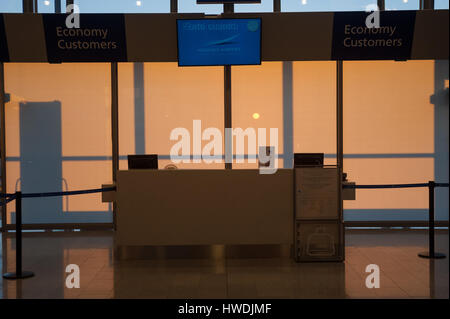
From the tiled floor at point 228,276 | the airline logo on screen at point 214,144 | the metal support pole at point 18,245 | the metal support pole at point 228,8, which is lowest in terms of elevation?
the tiled floor at point 228,276

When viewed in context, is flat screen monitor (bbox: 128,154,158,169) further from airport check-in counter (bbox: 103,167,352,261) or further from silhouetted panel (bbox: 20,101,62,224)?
silhouetted panel (bbox: 20,101,62,224)

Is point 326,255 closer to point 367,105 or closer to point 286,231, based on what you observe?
point 286,231

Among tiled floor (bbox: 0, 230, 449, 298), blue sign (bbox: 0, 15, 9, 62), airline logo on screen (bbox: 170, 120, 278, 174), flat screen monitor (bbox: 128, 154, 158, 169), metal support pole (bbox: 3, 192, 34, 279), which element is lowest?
tiled floor (bbox: 0, 230, 449, 298)

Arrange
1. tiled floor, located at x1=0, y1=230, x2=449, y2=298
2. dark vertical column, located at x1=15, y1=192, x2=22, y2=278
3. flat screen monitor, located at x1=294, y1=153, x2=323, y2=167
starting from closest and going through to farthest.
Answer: tiled floor, located at x1=0, y1=230, x2=449, y2=298 → dark vertical column, located at x1=15, y1=192, x2=22, y2=278 → flat screen monitor, located at x1=294, y1=153, x2=323, y2=167

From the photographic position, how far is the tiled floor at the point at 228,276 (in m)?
4.12

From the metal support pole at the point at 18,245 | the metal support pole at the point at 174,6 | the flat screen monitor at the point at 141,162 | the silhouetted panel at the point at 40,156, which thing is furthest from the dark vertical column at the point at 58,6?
the metal support pole at the point at 18,245

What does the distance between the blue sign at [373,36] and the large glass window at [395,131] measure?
50 cm

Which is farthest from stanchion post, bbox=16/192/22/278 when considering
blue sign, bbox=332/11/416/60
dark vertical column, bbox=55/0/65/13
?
blue sign, bbox=332/11/416/60

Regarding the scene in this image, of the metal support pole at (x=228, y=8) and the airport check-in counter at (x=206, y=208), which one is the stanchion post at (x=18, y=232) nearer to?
the airport check-in counter at (x=206, y=208)

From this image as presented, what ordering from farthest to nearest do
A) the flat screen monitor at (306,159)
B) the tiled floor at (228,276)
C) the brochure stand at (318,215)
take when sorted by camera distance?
1. the flat screen monitor at (306,159)
2. the brochure stand at (318,215)
3. the tiled floor at (228,276)

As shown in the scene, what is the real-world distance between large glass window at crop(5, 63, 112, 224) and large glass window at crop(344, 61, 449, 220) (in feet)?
13.3

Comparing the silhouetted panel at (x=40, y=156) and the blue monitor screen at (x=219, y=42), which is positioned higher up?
the blue monitor screen at (x=219, y=42)

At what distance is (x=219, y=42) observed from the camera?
7.10 m

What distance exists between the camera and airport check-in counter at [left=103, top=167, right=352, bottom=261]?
536 centimetres
